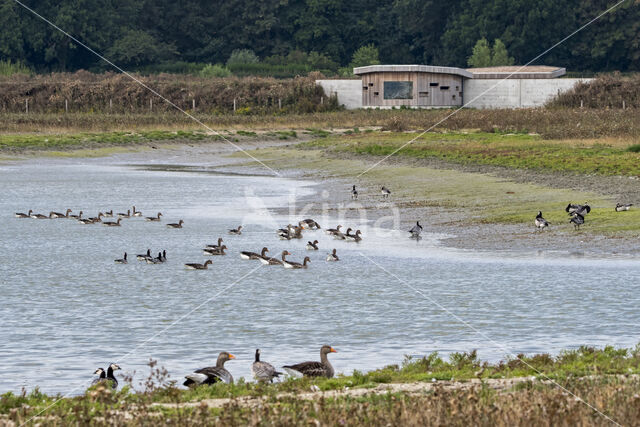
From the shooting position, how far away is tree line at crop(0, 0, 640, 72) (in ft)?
365

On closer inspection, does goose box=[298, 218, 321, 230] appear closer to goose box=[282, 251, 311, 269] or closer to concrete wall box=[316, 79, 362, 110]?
goose box=[282, 251, 311, 269]

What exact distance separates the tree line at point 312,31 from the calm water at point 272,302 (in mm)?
84129

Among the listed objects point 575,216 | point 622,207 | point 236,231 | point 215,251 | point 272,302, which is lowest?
point 272,302

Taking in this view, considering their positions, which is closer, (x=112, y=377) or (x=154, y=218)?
(x=112, y=377)

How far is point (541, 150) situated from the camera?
45.5 meters

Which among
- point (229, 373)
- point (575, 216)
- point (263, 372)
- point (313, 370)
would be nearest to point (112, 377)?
point (229, 373)

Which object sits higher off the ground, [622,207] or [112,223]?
[622,207]

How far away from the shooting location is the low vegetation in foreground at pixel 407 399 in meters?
9.61

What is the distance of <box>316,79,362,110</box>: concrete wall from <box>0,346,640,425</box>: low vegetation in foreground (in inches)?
2725

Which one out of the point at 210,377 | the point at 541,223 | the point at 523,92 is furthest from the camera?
the point at 523,92

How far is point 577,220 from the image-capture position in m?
26.8

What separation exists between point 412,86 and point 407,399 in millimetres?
70412

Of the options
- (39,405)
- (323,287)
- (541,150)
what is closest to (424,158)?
(541,150)

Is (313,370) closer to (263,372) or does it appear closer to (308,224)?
(263,372)
